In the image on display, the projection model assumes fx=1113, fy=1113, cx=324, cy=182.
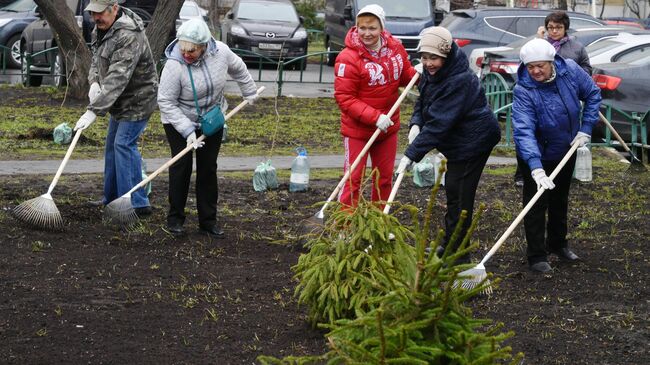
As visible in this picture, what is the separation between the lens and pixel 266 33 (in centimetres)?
2425


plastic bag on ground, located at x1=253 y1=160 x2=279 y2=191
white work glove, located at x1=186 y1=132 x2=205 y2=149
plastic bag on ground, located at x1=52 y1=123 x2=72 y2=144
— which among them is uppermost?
white work glove, located at x1=186 y1=132 x2=205 y2=149

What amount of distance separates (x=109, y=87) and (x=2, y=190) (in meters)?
1.92

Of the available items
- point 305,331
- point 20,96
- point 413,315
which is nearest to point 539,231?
point 305,331

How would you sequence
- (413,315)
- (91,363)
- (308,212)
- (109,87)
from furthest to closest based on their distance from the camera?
1. (308,212)
2. (109,87)
3. (91,363)
4. (413,315)

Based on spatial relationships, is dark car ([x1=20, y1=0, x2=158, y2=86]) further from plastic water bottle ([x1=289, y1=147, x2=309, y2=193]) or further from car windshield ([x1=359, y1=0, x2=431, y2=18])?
plastic water bottle ([x1=289, y1=147, x2=309, y2=193])

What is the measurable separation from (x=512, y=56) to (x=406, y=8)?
8.32 metres

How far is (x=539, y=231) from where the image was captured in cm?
729

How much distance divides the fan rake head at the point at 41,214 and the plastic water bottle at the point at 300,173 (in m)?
2.43

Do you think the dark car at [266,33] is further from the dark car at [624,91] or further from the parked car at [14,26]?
the dark car at [624,91]

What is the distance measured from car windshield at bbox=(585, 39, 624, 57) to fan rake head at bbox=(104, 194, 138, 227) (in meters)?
8.15

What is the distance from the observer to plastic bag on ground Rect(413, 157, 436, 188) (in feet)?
33.7

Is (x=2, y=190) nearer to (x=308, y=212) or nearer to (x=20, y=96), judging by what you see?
(x=308, y=212)

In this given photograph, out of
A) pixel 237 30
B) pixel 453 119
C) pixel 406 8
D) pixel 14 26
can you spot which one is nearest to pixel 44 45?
pixel 14 26

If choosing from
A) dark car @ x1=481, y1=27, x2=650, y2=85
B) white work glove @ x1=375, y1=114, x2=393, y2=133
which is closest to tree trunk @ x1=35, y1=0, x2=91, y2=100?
dark car @ x1=481, y1=27, x2=650, y2=85
